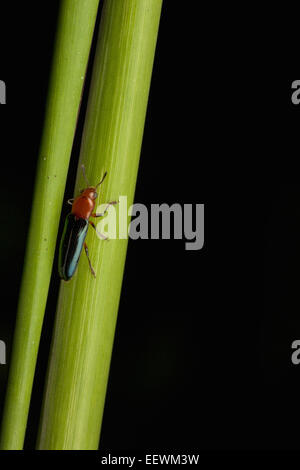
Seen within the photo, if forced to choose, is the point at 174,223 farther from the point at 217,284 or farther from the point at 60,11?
the point at 60,11
